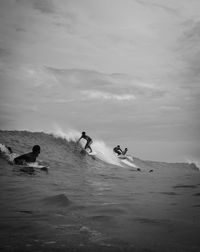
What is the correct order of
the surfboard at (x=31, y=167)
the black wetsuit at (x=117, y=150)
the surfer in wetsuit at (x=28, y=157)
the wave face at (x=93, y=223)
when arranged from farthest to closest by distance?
the black wetsuit at (x=117, y=150) → the surfer in wetsuit at (x=28, y=157) → the surfboard at (x=31, y=167) → the wave face at (x=93, y=223)

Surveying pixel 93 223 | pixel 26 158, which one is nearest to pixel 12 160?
pixel 26 158

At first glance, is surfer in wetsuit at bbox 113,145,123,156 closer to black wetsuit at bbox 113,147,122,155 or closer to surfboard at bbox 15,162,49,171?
black wetsuit at bbox 113,147,122,155

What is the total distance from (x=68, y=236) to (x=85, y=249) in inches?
19.1

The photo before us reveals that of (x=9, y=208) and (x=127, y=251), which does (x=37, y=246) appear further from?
(x=9, y=208)

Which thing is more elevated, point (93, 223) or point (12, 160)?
point (12, 160)

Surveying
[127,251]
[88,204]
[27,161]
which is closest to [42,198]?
[88,204]

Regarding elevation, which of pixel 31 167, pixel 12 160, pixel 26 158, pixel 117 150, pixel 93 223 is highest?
pixel 117 150

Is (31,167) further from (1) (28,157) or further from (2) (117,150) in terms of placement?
(2) (117,150)

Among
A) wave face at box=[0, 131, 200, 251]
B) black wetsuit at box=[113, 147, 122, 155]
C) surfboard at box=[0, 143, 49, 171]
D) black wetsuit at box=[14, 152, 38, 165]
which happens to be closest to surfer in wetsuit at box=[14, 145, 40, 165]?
black wetsuit at box=[14, 152, 38, 165]

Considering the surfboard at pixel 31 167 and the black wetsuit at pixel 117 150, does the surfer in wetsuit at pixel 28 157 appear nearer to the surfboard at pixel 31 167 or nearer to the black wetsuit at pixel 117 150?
the surfboard at pixel 31 167

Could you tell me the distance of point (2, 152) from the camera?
15008 mm

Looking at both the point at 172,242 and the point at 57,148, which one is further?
the point at 57,148

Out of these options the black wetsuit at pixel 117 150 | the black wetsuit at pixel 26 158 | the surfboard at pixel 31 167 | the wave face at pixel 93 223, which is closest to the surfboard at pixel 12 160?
the surfboard at pixel 31 167

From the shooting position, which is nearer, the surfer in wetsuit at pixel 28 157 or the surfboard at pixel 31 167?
the surfboard at pixel 31 167
